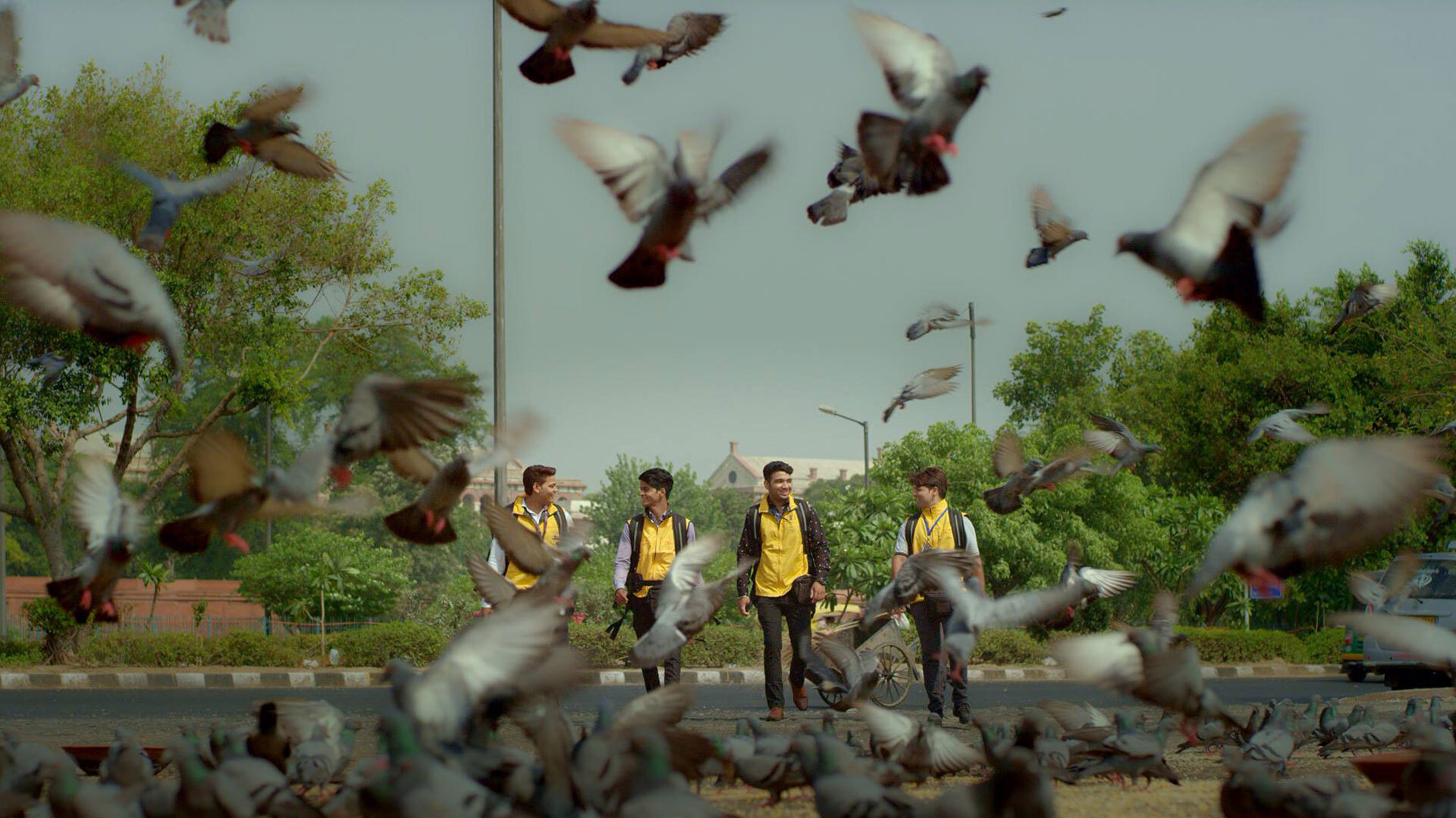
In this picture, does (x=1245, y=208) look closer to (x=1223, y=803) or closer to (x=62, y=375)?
(x=1223, y=803)

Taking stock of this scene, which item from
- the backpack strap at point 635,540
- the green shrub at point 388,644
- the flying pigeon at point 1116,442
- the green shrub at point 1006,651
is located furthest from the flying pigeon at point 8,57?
the green shrub at point 1006,651

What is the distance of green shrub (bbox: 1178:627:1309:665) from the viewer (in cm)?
2119

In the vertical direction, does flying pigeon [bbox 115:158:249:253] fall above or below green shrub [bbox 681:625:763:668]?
above

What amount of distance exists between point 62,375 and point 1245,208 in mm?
17063

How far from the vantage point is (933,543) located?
31.4 feet

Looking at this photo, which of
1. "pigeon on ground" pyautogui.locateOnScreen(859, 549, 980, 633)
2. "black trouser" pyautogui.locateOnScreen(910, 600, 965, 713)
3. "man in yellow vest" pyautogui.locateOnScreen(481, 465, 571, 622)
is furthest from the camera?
"black trouser" pyautogui.locateOnScreen(910, 600, 965, 713)

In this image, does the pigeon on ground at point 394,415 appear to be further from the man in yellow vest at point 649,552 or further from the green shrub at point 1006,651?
the green shrub at point 1006,651

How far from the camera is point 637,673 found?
17.7 m

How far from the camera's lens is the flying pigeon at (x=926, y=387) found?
29.6 ft

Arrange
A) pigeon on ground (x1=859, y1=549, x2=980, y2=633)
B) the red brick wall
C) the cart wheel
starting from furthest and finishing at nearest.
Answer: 1. the red brick wall
2. the cart wheel
3. pigeon on ground (x1=859, y1=549, x2=980, y2=633)

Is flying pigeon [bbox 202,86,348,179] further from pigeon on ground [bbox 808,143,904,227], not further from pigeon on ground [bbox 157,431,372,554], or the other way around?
pigeon on ground [bbox 808,143,904,227]

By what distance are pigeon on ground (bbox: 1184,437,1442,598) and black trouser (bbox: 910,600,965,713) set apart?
492 centimetres

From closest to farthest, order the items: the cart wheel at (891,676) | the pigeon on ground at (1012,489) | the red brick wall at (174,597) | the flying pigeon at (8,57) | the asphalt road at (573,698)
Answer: the flying pigeon at (8,57) → the pigeon on ground at (1012,489) → the asphalt road at (573,698) → the cart wheel at (891,676) → the red brick wall at (174,597)

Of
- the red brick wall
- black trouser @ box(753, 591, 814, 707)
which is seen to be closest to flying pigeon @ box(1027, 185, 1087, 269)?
black trouser @ box(753, 591, 814, 707)
